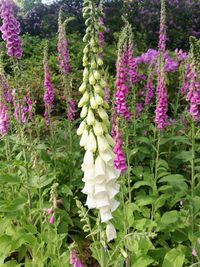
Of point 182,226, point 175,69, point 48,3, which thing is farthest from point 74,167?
point 48,3

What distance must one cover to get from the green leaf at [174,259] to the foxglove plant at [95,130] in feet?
4.64

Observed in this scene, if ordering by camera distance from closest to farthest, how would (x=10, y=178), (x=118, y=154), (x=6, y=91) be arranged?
(x=118, y=154)
(x=10, y=178)
(x=6, y=91)

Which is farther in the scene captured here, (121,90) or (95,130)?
(121,90)

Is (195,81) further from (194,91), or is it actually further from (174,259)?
(174,259)

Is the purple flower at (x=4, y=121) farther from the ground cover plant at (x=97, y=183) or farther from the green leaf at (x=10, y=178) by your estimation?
the green leaf at (x=10, y=178)

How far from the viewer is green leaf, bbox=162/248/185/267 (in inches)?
140

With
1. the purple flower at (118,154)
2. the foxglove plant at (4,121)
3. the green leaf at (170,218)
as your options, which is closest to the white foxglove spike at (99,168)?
the purple flower at (118,154)

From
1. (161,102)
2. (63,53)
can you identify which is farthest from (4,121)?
(161,102)

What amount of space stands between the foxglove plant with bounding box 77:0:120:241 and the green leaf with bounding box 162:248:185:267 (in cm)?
141

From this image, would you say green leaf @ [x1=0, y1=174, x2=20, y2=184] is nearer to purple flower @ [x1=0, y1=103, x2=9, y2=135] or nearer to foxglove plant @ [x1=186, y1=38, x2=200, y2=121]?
purple flower @ [x1=0, y1=103, x2=9, y2=135]

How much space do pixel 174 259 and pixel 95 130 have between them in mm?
1824

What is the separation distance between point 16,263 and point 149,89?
277 cm

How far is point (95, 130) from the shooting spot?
2.34 meters

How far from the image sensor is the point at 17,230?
4074mm
